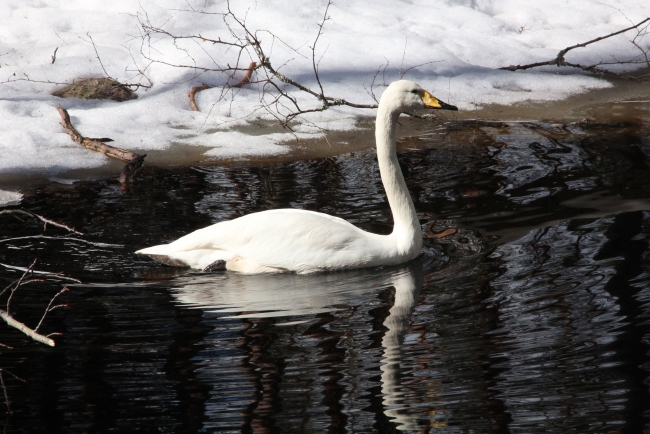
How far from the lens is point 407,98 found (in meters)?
5.52

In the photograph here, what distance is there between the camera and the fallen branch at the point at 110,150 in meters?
7.32

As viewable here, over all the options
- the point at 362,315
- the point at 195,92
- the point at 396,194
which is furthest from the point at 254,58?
the point at 362,315

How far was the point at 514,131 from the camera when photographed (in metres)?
8.41

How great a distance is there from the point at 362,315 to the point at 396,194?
1296 millimetres

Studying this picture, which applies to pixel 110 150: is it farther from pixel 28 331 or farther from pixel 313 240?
pixel 28 331

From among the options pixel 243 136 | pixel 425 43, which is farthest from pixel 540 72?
pixel 243 136

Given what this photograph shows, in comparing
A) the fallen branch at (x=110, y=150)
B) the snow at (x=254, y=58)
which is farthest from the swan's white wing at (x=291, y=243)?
the snow at (x=254, y=58)

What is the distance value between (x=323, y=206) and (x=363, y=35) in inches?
200

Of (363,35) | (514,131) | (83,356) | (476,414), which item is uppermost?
(363,35)

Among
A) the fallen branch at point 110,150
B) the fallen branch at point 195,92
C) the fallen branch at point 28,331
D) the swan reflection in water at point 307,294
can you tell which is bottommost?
the swan reflection in water at point 307,294

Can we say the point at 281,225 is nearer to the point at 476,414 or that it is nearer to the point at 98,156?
the point at 476,414

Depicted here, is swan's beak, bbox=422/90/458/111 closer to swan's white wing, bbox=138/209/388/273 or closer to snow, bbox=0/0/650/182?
swan's white wing, bbox=138/209/388/273

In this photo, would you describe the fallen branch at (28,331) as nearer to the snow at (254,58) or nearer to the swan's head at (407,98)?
the swan's head at (407,98)

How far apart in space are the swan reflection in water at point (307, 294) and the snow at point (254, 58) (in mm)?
2954
